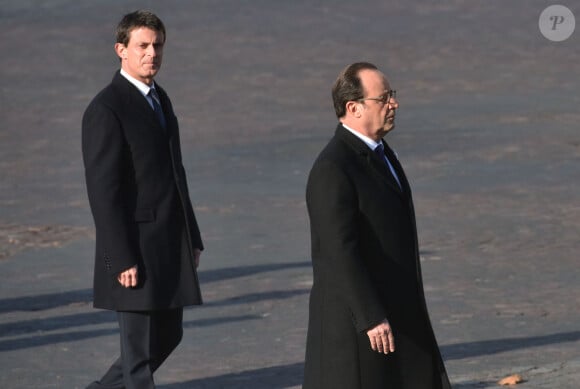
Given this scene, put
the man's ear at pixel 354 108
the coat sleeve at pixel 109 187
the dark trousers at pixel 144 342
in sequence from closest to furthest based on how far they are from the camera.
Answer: the man's ear at pixel 354 108
the coat sleeve at pixel 109 187
the dark trousers at pixel 144 342

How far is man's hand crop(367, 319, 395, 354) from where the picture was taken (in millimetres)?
5965

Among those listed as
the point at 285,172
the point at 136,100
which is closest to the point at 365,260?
the point at 136,100

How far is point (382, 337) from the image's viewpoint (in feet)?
19.6

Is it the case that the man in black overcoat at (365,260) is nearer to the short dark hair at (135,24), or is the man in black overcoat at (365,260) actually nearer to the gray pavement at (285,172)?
the short dark hair at (135,24)

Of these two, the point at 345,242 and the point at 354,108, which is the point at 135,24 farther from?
the point at 345,242

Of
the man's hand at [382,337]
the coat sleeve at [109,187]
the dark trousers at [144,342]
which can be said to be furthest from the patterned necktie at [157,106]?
the man's hand at [382,337]

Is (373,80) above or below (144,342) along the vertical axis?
above

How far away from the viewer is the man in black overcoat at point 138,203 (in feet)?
23.8

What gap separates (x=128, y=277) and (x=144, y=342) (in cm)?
28

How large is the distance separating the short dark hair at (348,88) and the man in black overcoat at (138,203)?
138 centimetres

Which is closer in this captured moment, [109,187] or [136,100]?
[109,187]

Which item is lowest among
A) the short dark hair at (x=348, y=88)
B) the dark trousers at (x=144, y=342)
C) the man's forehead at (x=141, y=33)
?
the dark trousers at (x=144, y=342)

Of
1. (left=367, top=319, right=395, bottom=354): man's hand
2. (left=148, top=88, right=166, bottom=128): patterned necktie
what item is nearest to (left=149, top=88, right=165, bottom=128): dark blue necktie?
(left=148, top=88, right=166, bottom=128): patterned necktie

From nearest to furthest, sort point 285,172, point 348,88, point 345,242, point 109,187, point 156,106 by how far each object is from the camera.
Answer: point 345,242 < point 348,88 < point 109,187 < point 156,106 < point 285,172
